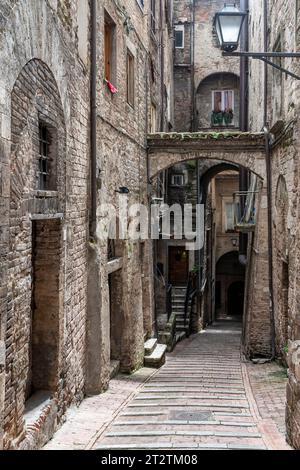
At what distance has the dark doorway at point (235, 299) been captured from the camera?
102 ft

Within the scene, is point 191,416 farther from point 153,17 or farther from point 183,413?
point 153,17

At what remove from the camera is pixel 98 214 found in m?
9.09

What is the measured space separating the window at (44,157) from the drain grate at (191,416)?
381cm

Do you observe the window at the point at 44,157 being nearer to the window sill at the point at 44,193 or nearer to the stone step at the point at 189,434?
the window sill at the point at 44,193

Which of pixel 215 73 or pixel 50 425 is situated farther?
pixel 215 73

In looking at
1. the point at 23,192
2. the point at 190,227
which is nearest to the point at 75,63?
the point at 23,192

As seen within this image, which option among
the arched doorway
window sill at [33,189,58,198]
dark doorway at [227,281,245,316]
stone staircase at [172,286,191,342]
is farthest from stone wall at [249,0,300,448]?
dark doorway at [227,281,245,316]

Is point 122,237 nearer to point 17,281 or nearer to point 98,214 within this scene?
point 98,214

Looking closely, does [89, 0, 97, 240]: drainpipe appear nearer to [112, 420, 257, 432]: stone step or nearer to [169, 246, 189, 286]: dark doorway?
[112, 420, 257, 432]: stone step

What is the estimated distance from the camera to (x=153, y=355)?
12.6 metres

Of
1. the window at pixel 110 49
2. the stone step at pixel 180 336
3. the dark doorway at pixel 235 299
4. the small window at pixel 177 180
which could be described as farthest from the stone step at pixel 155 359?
the dark doorway at pixel 235 299

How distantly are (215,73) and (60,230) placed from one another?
18.3 m
